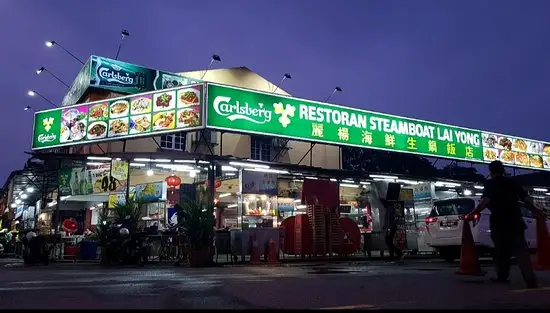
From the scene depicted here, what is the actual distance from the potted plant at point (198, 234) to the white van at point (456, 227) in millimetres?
6382

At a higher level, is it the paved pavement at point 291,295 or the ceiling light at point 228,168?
the ceiling light at point 228,168

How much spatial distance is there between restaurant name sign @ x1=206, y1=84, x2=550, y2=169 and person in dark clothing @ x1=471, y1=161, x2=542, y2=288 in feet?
38.4

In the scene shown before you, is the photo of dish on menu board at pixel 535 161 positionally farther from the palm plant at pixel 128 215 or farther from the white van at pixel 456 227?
the palm plant at pixel 128 215

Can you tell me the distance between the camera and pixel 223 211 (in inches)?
912

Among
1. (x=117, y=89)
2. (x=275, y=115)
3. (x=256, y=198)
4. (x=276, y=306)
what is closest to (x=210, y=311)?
(x=276, y=306)

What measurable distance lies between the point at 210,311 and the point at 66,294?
254 centimetres

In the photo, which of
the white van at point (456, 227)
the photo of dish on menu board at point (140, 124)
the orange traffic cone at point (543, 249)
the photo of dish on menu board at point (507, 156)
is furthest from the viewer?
the photo of dish on menu board at point (507, 156)

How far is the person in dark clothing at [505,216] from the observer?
6.64 metres

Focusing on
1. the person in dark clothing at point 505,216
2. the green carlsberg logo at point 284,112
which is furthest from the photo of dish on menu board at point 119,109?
the person in dark clothing at point 505,216

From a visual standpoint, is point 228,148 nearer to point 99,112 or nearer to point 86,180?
point 99,112

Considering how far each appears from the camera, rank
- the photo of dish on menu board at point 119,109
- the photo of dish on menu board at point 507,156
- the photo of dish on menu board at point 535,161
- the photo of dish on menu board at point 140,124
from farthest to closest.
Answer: the photo of dish on menu board at point 535,161 < the photo of dish on menu board at point 507,156 < the photo of dish on menu board at point 119,109 < the photo of dish on menu board at point 140,124

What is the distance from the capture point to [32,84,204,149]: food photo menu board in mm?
17812

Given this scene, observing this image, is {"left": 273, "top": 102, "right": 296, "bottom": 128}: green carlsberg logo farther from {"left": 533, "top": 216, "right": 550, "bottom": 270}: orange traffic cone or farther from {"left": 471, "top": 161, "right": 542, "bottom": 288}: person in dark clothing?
{"left": 471, "top": 161, "right": 542, "bottom": 288}: person in dark clothing

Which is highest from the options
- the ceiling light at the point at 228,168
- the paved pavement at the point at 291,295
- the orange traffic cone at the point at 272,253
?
the ceiling light at the point at 228,168
